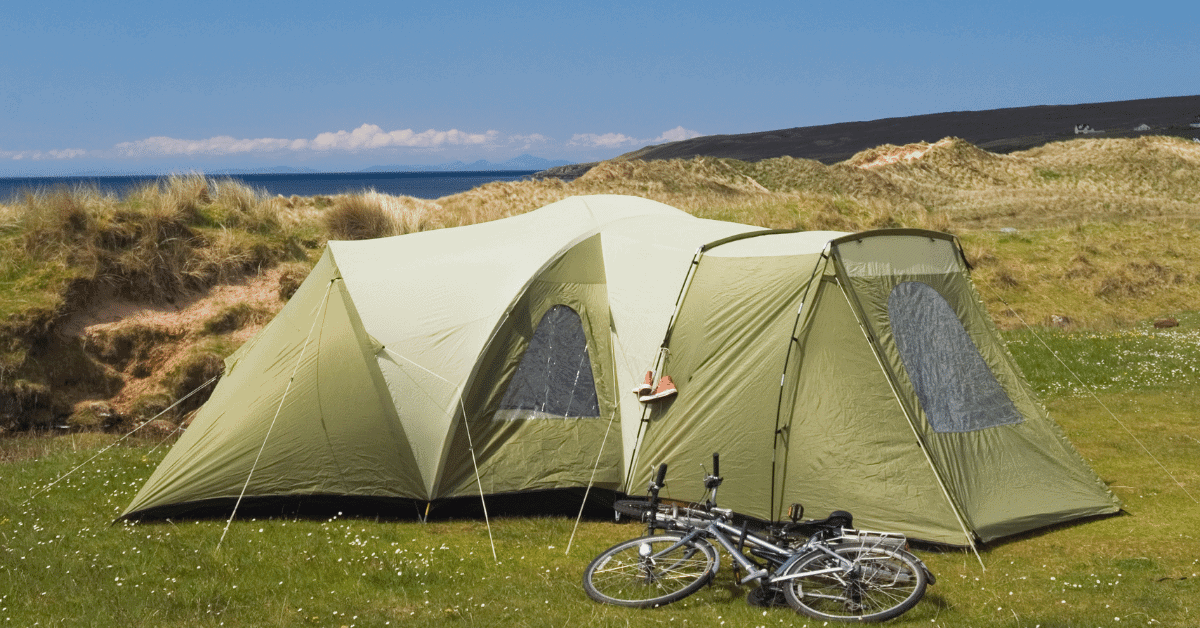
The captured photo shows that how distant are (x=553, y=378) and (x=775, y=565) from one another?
382 cm

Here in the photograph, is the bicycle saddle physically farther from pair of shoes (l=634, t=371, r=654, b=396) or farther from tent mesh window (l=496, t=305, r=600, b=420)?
tent mesh window (l=496, t=305, r=600, b=420)

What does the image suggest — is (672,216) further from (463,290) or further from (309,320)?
(309,320)

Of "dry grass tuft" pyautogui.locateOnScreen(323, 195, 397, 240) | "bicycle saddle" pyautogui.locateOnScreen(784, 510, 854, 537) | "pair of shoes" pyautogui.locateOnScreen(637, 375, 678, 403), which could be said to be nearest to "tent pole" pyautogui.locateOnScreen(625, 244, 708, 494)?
"pair of shoes" pyautogui.locateOnScreen(637, 375, 678, 403)

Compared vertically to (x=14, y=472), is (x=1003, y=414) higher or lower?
higher

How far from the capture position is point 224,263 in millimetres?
21547

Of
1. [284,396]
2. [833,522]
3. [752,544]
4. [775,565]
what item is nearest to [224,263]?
[284,396]

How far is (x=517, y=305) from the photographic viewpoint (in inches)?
427

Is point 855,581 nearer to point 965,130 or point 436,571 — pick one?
point 436,571

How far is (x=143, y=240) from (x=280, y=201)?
580 centimetres

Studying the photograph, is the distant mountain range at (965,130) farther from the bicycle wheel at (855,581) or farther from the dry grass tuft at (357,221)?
the bicycle wheel at (855,581)

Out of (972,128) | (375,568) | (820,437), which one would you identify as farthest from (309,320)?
(972,128)

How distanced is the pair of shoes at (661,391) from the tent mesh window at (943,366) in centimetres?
228

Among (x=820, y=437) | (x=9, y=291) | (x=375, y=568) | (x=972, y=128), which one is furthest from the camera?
(x=972, y=128)

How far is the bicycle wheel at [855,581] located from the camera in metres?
7.28
